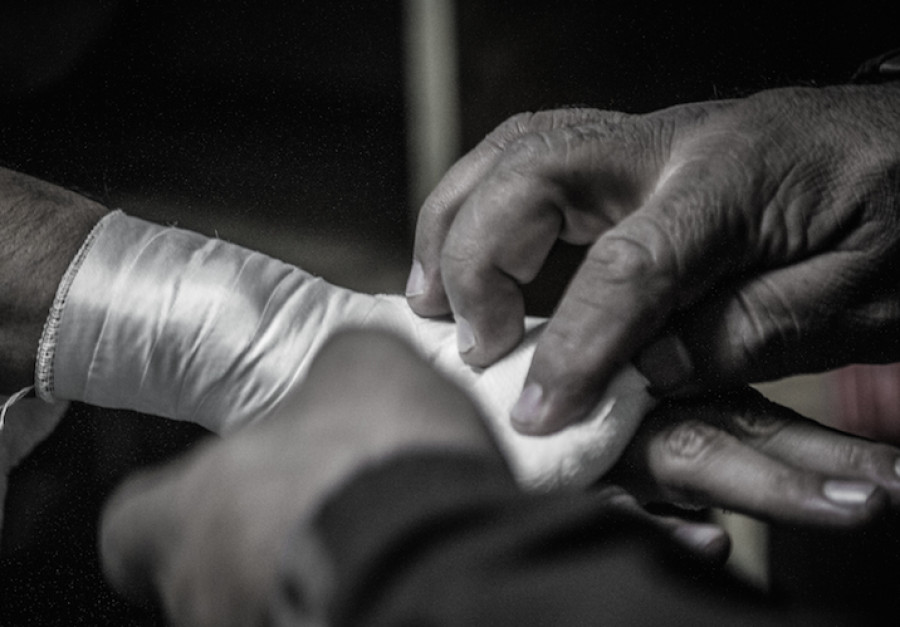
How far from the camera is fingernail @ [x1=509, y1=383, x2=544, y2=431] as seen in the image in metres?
0.49

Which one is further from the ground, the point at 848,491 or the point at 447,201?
the point at 447,201

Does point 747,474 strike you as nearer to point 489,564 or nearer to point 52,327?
point 489,564

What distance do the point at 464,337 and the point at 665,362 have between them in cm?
14

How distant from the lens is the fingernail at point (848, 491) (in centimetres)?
46

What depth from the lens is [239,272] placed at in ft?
Result: 1.88

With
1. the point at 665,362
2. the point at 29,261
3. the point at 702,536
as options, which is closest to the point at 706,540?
the point at 702,536

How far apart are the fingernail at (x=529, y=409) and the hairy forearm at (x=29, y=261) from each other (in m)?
0.35

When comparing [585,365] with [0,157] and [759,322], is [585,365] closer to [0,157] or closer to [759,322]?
[759,322]

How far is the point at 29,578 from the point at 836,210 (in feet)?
2.76

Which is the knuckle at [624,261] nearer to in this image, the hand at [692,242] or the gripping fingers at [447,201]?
the hand at [692,242]

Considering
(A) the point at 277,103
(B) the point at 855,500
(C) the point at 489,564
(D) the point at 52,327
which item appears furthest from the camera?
(A) the point at 277,103

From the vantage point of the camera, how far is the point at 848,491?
18.4 inches

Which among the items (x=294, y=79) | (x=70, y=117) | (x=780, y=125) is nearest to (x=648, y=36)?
(x=294, y=79)

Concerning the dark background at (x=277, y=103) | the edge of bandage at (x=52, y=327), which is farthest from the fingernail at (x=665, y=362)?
the dark background at (x=277, y=103)
